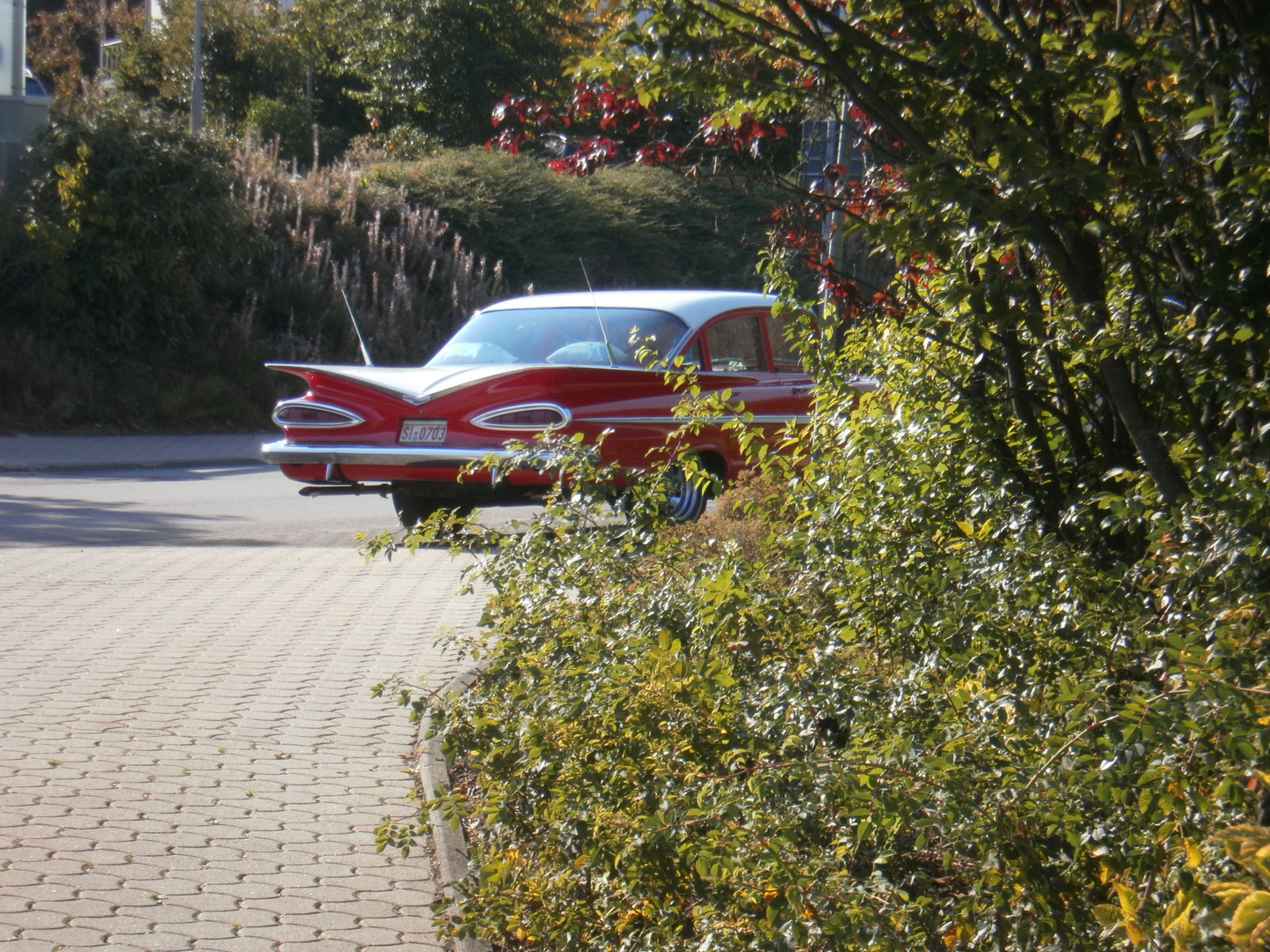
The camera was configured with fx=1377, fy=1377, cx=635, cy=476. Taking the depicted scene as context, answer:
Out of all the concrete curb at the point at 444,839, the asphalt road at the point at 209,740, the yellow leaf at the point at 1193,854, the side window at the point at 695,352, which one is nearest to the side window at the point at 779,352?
the side window at the point at 695,352

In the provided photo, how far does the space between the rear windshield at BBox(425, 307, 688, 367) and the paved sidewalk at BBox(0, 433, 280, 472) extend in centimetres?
803

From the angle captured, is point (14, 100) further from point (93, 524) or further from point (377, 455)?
point (377, 455)

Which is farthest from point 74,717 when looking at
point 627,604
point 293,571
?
point 293,571

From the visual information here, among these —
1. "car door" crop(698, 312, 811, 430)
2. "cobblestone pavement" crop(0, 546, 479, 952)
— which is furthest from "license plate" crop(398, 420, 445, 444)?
"car door" crop(698, 312, 811, 430)

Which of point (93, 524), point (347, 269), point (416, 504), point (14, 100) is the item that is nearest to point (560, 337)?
point (416, 504)

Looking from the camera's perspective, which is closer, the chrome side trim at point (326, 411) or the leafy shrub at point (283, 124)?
the chrome side trim at point (326, 411)

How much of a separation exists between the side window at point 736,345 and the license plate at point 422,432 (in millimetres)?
2100

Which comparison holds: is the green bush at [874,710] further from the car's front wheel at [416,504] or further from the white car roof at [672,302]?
the car's front wheel at [416,504]

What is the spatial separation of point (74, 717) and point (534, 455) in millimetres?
2733

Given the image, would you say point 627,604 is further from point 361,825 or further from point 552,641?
point 361,825

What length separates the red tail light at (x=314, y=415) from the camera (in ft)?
30.9

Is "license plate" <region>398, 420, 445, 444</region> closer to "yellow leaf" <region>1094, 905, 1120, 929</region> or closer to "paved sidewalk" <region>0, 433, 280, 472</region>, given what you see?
"yellow leaf" <region>1094, 905, 1120, 929</region>

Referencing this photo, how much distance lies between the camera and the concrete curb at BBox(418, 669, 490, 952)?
379cm

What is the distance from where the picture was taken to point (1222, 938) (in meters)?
2.19
